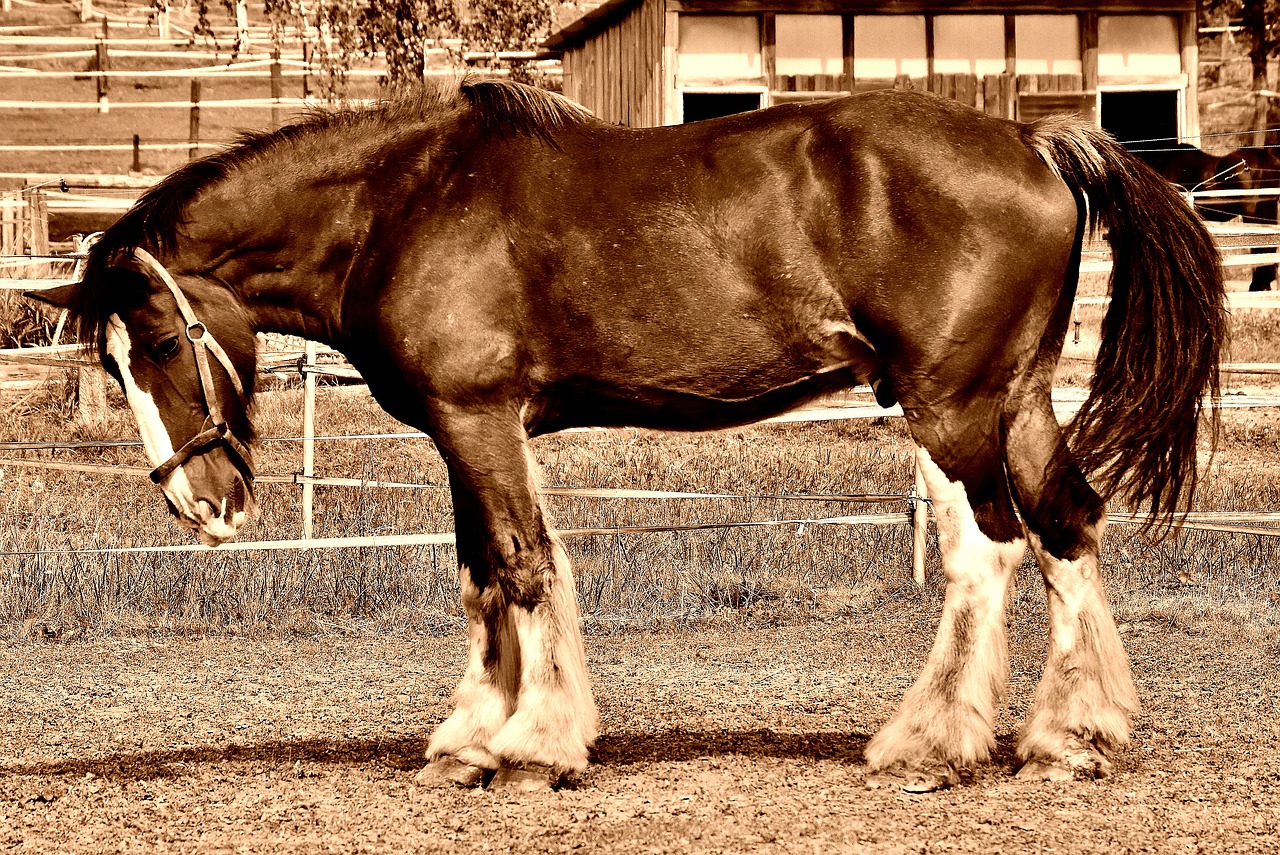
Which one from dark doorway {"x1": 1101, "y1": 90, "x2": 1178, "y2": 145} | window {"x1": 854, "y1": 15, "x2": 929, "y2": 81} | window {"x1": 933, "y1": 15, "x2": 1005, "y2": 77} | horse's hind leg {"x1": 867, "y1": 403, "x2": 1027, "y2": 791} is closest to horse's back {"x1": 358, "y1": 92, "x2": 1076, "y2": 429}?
horse's hind leg {"x1": 867, "y1": 403, "x2": 1027, "y2": 791}

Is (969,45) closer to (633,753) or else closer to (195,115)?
(633,753)

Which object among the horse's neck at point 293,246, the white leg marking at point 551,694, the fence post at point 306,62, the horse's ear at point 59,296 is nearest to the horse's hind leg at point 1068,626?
the white leg marking at point 551,694

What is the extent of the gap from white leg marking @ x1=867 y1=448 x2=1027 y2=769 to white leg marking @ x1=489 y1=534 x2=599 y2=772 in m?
0.93

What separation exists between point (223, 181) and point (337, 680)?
235 centimetres

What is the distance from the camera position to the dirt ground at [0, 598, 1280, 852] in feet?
11.5

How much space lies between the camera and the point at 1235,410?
11367 millimetres

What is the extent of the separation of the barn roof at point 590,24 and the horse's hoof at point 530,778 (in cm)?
1368

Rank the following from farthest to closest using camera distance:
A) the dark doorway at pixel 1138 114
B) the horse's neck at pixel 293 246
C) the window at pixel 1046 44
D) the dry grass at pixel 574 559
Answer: the dark doorway at pixel 1138 114 < the window at pixel 1046 44 < the dry grass at pixel 574 559 < the horse's neck at pixel 293 246

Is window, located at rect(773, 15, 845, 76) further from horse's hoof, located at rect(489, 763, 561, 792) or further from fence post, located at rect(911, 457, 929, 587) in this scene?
horse's hoof, located at rect(489, 763, 561, 792)

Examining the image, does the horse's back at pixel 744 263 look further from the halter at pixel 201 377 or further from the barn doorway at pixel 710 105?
the barn doorway at pixel 710 105

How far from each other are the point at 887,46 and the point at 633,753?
1359cm

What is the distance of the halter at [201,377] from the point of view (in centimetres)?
395

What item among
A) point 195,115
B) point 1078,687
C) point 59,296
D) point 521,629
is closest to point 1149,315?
point 1078,687

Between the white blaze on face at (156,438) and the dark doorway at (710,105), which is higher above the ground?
the dark doorway at (710,105)
